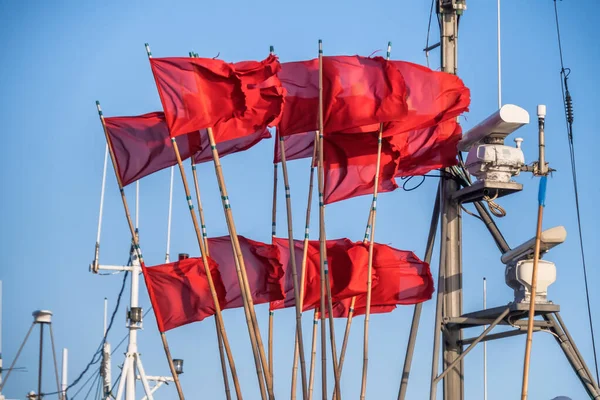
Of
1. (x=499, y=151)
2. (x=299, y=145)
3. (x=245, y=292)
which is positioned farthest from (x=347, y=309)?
(x=245, y=292)

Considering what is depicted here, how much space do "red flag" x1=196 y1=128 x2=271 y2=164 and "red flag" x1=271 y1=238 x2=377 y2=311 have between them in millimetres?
2340

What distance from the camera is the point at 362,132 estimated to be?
32188mm

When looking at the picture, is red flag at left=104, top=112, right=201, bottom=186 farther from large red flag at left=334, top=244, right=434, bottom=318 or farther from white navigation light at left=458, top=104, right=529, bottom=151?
white navigation light at left=458, top=104, right=529, bottom=151

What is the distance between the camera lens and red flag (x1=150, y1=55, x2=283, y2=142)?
94.7 feet

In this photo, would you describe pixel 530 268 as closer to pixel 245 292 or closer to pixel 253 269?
pixel 245 292

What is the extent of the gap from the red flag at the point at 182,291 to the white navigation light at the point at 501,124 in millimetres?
6476

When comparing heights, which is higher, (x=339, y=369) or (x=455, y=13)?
(x=455, y=13)

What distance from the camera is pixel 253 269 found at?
3206cm

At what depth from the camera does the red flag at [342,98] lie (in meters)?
30.3

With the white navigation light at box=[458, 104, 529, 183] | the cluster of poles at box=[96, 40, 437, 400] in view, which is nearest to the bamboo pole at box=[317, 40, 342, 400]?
the cluster of poles at box=[96, 40, 437, 400]

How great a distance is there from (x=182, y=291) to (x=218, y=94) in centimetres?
470

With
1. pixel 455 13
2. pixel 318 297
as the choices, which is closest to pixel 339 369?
pixel 318 297

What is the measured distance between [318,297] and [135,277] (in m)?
7.51

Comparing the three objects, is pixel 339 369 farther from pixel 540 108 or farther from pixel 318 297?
pixel 540 108
